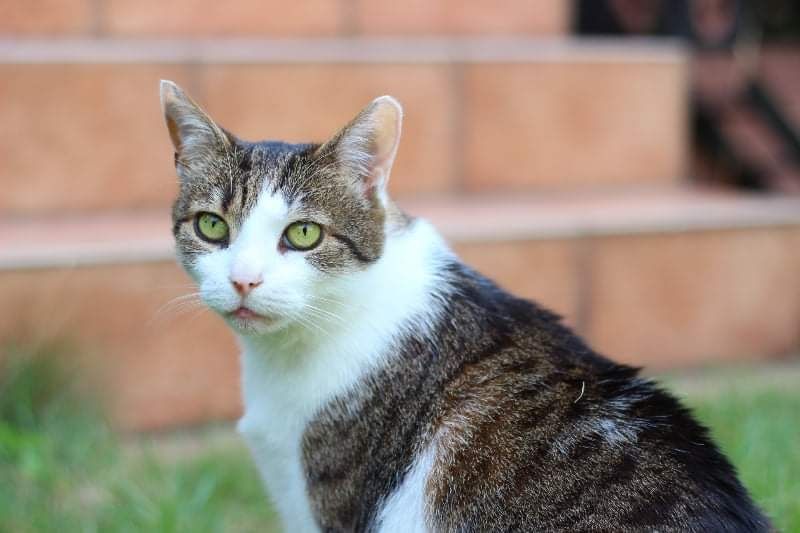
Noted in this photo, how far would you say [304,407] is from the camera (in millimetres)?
2338

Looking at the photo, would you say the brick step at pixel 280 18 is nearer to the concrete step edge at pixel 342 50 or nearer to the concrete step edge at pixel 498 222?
the concrete step edge at pixel 342 50

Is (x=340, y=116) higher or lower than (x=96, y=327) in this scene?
higher

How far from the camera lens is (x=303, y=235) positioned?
7.51 ft

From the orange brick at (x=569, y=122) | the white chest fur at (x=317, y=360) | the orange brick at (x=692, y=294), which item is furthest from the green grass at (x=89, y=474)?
the orange brick at (x=569, y=122)

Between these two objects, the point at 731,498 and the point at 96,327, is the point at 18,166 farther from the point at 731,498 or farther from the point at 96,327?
the point at 731,498

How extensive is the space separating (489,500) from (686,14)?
4.39m

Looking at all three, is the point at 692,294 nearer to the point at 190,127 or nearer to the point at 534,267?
the point at 534,267

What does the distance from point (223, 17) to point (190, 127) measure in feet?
9.12

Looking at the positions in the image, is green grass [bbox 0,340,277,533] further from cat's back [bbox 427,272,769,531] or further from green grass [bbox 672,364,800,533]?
green grass [bbox 672,364,800,533]

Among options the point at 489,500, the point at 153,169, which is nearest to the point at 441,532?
the point at 489,500

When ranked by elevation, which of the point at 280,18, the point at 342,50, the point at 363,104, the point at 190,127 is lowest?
the point at 363,104

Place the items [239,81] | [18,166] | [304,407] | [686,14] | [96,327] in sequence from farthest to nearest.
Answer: [686,14]
[239,81]
[18,166]
[96,327]
[304,407]

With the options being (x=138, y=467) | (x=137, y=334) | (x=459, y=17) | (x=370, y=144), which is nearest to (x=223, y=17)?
(x=459, y=17)

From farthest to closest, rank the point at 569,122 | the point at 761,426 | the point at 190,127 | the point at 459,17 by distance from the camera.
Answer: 1. the point at 459,17
2. the point at 569,122
3. the point at 761,426
4. the point at 190,127
